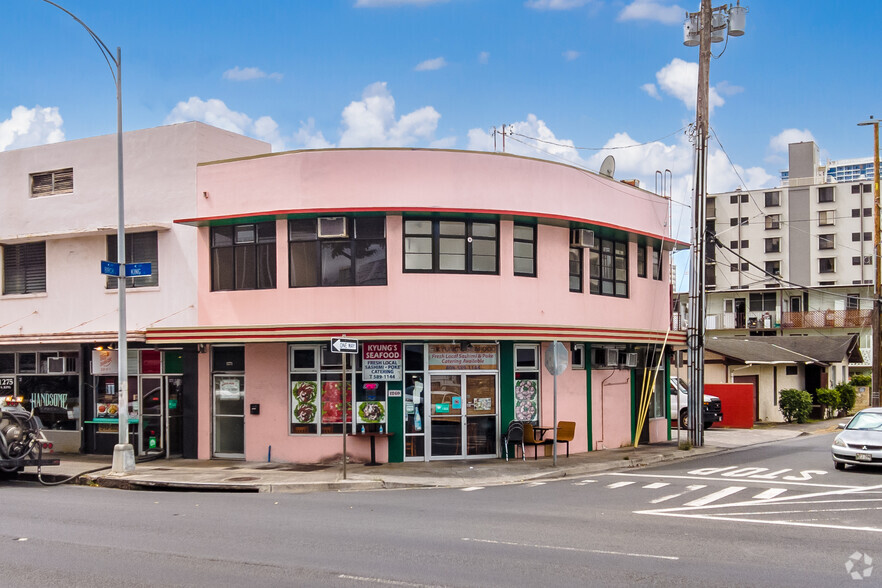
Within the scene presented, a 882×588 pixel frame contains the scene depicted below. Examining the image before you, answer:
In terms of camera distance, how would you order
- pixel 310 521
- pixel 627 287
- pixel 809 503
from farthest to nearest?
pixel 627 287 → pixel 809 503 → pixel 310 521

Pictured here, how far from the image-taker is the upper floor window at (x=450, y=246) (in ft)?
65.8

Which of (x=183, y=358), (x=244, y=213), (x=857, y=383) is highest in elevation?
(x=244, y=213)

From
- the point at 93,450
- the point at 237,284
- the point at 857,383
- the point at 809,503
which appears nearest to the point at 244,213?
the point at 237,284

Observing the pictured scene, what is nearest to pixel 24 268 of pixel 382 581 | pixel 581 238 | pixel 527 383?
pixel 527 383

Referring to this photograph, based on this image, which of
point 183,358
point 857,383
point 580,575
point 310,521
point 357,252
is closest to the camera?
point 580,575

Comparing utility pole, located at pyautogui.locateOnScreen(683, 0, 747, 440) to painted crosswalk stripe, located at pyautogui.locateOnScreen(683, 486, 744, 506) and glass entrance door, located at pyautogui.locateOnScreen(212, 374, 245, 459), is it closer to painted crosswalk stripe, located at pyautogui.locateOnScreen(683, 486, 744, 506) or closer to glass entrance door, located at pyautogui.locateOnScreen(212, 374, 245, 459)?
painted crosswalk stripe, located at pyautogui.locateOnScreen(683, 486, 744, 506)

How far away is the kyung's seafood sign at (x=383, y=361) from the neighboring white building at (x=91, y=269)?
4.56 meters

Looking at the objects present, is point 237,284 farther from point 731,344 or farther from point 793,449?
point 731,344

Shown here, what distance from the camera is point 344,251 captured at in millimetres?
20047

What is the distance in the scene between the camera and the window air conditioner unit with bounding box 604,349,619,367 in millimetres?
23031

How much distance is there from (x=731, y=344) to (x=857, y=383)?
16894 mm

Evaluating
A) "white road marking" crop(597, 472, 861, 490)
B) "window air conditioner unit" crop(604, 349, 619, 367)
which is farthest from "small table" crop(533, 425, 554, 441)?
"window air conditioner unit" crop(604, 349, 619, 367)

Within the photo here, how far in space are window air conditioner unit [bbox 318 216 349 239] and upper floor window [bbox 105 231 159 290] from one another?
498cm

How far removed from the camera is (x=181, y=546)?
10.4m
